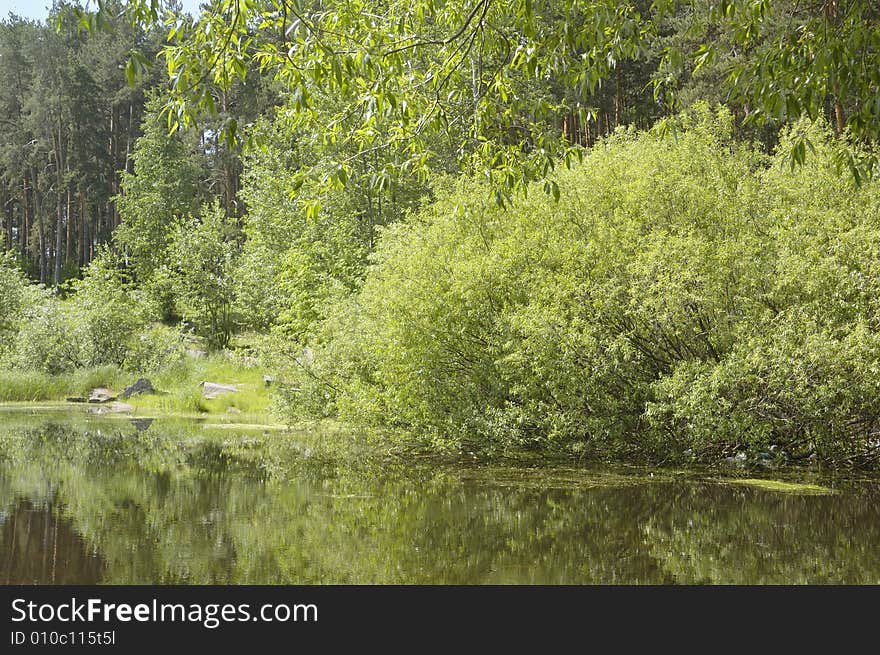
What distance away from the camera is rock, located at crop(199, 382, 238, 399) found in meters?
26.3

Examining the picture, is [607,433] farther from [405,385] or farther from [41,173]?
[41,173]

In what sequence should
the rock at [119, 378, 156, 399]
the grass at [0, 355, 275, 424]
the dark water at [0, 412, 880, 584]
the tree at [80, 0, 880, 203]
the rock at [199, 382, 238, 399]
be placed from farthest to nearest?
the rock at [119, 378, 156, 399] < the rock at [199, 382, 238, 399] < the grass at [0, 355, 275, 424] < the dark water at [0, 412, 880, 584] < the tree at [80, 0, 880, 203]

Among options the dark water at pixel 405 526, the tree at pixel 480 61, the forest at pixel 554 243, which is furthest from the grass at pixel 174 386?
the tree at pixel 480 61

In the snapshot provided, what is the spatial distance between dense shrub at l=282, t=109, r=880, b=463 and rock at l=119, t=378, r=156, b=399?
13689 mm

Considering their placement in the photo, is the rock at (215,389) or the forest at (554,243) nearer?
the forest at (554,243)

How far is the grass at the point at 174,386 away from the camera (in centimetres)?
2570

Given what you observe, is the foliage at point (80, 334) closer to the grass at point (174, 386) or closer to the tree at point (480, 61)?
the grass at point (174, 386)

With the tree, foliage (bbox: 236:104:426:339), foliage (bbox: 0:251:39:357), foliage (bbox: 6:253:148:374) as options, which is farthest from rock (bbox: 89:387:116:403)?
the tree

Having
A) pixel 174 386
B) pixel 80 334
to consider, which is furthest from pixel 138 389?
pixel 80 334

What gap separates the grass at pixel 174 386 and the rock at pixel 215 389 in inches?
7.3

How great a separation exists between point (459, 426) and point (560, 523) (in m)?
5.64

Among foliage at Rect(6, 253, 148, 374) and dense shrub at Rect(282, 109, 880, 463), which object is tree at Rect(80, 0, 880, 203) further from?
foliage at Rect(6, 253, 148, 374)

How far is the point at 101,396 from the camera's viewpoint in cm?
2858

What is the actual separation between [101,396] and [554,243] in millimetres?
19082
